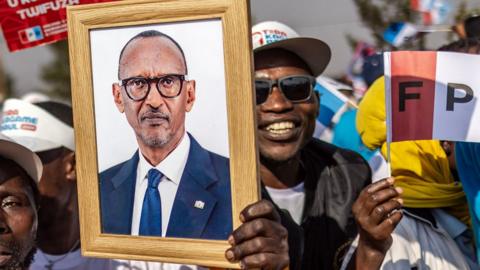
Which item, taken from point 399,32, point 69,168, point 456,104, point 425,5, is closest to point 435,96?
point 456,104

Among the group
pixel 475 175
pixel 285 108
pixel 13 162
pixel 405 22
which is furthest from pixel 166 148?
pixel 405 22

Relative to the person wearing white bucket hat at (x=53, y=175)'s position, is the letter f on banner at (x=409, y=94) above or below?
above

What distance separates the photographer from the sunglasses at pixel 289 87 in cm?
331

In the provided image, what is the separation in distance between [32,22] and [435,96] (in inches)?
65.3

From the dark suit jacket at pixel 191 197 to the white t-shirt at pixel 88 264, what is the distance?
41 centimetres

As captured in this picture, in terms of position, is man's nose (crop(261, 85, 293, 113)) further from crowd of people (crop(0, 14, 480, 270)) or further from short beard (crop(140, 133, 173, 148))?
short beard (crop(140, 133, 173, 148))

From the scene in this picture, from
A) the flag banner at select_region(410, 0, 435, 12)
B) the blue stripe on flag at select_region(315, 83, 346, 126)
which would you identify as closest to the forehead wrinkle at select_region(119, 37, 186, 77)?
the blue stripe on flag at select_region(315, 83, 346, 126)

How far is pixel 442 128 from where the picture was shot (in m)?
2.78

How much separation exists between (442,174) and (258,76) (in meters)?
0.81

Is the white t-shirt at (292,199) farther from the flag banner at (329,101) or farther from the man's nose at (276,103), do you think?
the flag banner at (329,101)

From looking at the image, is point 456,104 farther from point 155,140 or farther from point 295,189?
point 155,140

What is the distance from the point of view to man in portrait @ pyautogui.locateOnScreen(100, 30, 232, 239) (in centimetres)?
247

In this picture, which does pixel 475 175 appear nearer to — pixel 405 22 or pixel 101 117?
pixel 101 117

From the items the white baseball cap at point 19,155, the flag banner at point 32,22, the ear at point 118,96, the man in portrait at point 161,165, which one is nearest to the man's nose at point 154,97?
the man in portrait at point 161,165
